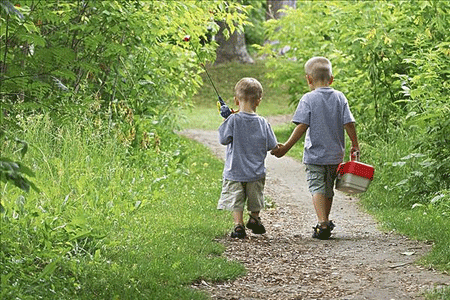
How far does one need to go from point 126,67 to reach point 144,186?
2.65 m

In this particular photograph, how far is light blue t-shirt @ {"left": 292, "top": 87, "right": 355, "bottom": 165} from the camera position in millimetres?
7852

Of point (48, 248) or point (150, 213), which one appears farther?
point (150, 213)

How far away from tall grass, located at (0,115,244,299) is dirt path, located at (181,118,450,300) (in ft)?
0.90

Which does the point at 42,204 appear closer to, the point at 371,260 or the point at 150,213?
the point at 150,213

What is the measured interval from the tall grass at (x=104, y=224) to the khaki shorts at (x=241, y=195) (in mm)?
275

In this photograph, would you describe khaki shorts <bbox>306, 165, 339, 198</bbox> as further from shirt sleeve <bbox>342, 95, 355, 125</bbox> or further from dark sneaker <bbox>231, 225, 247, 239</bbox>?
dark sneaker <bbox>231, 225, 247, 239</bbox>

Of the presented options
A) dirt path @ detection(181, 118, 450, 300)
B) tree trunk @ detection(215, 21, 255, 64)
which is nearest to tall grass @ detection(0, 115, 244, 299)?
dirt path @ detection(181, 118, 450, 300)

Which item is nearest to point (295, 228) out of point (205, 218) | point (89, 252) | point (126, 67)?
point (205, 218)

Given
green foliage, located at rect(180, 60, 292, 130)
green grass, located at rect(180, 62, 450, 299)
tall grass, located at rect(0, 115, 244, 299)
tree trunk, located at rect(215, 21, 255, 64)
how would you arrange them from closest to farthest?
tall grass, located at rect(0, 115, 244, 299), green grass, located at rect(180, 62, 450, 299), green foliage, located at rect(180, 60, 292, 130), tree trunk, located at rect(215, 21, 255, 64)

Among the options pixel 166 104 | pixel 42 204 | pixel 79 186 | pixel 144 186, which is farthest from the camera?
pixel 166 104

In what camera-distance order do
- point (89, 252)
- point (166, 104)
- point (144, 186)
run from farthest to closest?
point (166, 104) < point (144, 186) < point (89, 252)

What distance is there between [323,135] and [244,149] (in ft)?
2.54

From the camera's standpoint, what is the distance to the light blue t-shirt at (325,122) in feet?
25.8

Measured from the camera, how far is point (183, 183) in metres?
10.5
